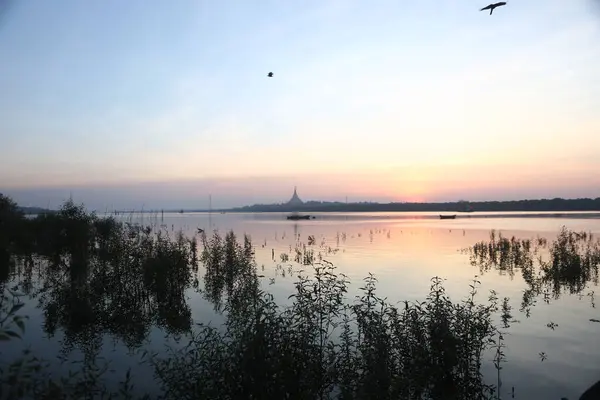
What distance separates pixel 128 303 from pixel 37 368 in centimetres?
1694

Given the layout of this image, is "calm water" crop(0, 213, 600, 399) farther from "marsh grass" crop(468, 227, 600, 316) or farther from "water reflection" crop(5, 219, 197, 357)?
"marsh grass" crop(468, 227, 600, 316)

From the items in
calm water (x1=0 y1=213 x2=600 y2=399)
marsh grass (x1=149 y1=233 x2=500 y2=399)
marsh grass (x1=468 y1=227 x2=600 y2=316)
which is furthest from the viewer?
marsh grass (x1=468 y1=227 x2=600 y2=316)

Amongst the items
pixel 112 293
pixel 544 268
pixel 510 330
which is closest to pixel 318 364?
pixel 510 330

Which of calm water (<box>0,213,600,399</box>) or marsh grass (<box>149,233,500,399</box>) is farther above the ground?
marsh grass (<box>149,233,500,399</box>)

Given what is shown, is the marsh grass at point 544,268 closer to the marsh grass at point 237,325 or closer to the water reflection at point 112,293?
the marsh grass at point 237,325

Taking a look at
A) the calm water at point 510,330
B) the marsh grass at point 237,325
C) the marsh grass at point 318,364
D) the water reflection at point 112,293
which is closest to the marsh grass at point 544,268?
the marsh grass at point 237,325

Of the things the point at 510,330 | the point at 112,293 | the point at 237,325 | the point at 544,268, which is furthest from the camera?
the point at 544,268

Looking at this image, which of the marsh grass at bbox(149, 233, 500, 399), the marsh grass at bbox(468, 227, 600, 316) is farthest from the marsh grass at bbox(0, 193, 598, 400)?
the marsh grass at bbox(468, 227, 600, 316)

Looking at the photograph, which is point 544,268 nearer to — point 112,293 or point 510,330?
point 510,330

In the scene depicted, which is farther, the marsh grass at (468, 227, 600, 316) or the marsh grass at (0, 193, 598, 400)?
the marsh grass at (468, 227, 600, 316)

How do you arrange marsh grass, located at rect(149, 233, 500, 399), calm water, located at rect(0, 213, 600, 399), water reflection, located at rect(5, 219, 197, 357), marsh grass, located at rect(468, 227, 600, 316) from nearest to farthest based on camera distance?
marsh grass, located at rect(149, 233, 500, 399) < calm water, located at rect(0, 213, 600, 399) < water reflection, located at rect(5, 219, 197, 357) < marsh grass, located at rect(468, 227, 600, 316)

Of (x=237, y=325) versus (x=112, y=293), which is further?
(x=112, y=293)

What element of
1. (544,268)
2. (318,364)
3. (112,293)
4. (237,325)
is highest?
(237,325)

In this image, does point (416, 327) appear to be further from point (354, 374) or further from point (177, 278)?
point (177, 278)
